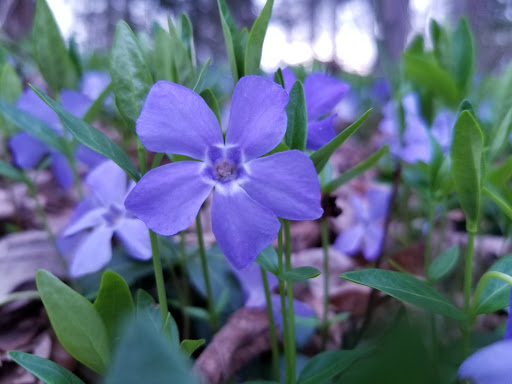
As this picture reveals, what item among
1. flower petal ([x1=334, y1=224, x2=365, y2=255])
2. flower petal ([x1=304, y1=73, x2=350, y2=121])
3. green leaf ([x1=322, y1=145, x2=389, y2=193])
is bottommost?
flower petal ([x1=334, y1=224, x2=365, y2=255])

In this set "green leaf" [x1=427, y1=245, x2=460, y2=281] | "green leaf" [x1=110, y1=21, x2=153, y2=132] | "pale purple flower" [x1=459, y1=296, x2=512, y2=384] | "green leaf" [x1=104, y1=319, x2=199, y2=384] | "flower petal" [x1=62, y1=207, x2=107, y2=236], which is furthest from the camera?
"flower petal" [x1=62, y1=207, x2=107, y2=236]

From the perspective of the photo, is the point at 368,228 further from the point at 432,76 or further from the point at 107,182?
the point at 107,182

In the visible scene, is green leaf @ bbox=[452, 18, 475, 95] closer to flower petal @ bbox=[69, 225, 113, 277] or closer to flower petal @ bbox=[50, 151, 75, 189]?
flower petal @ bbox=[69, 225, 113, 277]

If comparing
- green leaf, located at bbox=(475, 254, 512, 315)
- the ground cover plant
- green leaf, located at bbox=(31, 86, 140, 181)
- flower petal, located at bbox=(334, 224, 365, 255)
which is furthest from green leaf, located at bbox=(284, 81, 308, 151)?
flower petal, located at bbox=(334, 224, 365, 255)

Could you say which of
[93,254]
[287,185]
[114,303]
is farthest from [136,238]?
[287,185]

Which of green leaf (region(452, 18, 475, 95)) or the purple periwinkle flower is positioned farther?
green leaf (region(452, 18, 475, 95))

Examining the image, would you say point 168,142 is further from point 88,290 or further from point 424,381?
point 88,290

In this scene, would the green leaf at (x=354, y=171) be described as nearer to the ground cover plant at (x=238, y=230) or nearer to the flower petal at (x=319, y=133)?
the ground cover plant at (x=238, y=230)
